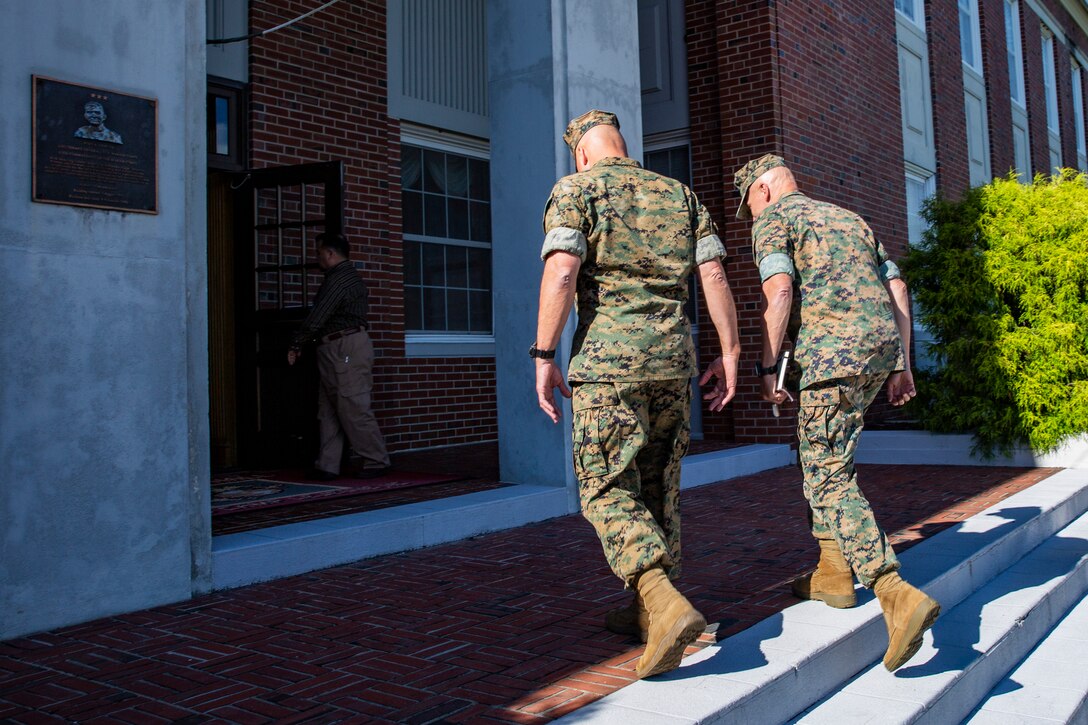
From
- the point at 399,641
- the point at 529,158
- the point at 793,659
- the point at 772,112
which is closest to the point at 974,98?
the point at 772,112

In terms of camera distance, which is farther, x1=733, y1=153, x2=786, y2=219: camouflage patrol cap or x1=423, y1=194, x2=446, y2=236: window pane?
x1=423, y1=194, x2=446, y2=236: window pane

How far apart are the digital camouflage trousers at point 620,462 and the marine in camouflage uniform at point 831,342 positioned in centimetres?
70

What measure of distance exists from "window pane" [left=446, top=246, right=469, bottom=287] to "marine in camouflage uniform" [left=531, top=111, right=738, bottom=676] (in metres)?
6.91

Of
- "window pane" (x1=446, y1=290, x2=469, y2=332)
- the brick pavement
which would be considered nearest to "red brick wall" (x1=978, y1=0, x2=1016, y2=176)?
"window pane" (x1=446, y1=290, x2=469, y2=332)

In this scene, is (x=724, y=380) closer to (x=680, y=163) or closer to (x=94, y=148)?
(x=94, y=148)

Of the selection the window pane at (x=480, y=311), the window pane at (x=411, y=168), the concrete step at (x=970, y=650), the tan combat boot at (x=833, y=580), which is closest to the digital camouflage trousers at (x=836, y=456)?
the tan combat boot at (x=833, y=580)

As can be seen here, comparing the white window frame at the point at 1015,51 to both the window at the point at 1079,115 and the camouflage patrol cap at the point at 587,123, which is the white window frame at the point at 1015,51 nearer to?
the window at the point at 1079,115

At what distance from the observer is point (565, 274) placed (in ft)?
10.4

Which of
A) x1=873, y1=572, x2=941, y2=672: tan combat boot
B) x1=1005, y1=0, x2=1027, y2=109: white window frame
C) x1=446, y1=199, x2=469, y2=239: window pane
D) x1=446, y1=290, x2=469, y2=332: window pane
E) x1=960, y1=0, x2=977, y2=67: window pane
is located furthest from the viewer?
x1=1005, y1=0, x2=1027, y2=109: white window frame

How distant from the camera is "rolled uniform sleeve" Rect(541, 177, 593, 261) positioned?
10.5 ft

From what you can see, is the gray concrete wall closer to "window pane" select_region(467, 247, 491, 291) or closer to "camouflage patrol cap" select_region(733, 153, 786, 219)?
"camouflage patrol cap" select_region(733, 153, 786, 219)

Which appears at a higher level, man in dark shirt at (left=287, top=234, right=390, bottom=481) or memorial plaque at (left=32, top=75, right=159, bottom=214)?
memorial plaque at (left=32, top=75, right=159, bottom=214)

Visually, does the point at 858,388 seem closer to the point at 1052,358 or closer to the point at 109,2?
the point at 109,2

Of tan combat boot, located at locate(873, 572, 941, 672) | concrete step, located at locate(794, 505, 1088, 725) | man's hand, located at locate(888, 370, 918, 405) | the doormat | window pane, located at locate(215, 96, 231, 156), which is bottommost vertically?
concrete step, located at locate(794, 505, 1088, 725)
